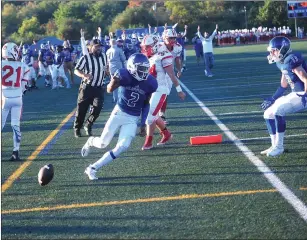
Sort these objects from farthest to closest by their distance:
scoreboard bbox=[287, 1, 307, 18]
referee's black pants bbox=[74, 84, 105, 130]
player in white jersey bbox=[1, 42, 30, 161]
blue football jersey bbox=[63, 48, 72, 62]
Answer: scoreboard bbox=[287, 1, 307, 18] < blue football jersey bbox=[63, 48, 72, 62] < referee's black pants bbox=[74, 84, 105, 130] < player in white jersey bbox=[1, 42, 30, 161]

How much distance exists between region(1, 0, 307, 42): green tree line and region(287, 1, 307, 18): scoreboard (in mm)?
17271

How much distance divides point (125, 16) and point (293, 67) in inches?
2307

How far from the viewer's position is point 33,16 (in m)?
70.9

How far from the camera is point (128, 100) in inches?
275

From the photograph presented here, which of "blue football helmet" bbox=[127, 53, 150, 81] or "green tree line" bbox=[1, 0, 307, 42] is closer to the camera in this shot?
"blue football helmet" bbox=[127, 53, 150, 81]

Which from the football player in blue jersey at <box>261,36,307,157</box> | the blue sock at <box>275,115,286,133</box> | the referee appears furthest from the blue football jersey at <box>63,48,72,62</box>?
the blue sock at <box>275,115,286,133</box>

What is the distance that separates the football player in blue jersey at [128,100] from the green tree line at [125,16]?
169ft

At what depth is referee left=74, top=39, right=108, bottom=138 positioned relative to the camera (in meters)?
10.4

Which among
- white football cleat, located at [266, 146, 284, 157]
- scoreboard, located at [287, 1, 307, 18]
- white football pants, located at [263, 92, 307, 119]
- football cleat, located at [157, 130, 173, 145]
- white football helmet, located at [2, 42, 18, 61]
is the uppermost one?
white football helmet, located at [2, 42, 18, 61]

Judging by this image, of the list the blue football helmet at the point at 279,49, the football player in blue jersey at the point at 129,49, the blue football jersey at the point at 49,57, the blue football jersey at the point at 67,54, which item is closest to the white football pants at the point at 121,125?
the blue football helmet at the point at 279,49

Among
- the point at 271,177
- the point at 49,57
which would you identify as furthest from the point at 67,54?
the point at 271,177

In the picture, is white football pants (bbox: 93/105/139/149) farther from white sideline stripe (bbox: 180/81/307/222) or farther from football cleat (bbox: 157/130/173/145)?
football cleat (bbox: 157/130/173/145)

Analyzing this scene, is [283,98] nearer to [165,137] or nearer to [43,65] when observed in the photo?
[165,137]

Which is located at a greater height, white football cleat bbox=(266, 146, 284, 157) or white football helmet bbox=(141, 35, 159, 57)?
white football helmet bbox=(141, 35, 159, 57)
